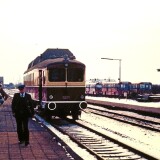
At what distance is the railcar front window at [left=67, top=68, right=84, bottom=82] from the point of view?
814 inches

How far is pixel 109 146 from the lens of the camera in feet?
39.8

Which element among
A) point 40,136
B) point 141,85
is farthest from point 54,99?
point 141,85

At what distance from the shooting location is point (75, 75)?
20812 mm

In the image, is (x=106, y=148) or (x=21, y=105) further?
(x=106, y=148)

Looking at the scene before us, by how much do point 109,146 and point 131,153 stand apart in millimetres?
1326

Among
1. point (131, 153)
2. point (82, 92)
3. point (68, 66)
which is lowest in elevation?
point (131, 153)

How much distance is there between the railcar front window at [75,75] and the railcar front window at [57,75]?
30 cm

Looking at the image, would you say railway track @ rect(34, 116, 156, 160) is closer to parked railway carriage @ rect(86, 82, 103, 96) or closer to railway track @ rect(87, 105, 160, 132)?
railway track @ rect(87, 105, 160, 132)

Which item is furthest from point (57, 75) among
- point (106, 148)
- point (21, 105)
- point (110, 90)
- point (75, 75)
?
point (110, 90)

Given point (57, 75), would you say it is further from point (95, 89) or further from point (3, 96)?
point (95, 89)

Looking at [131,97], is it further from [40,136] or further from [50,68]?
[40,136]

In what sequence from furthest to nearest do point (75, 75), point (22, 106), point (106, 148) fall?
point (75, 75)
point (106, 148)
point (22, 106)

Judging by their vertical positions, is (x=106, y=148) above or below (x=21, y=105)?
below

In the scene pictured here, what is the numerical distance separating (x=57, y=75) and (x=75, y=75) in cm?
90
